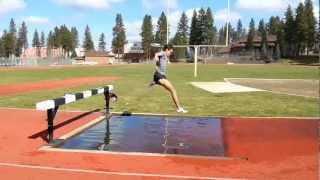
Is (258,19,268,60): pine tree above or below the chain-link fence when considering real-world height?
above

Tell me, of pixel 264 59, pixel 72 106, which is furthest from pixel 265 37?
pixel 72 106

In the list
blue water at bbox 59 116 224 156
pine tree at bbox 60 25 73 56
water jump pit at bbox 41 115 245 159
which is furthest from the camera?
pine tree at bbox 60 25 73 56

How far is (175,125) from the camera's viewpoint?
1222cm

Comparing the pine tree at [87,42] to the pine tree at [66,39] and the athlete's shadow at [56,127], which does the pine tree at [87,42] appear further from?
→ the athlete's shadow at [56,127]

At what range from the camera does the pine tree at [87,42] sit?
567ft

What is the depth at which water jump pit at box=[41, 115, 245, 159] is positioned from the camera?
911cm

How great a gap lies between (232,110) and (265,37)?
129462 mm

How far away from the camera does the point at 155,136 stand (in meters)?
10.6

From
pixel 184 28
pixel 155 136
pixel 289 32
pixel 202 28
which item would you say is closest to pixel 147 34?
pixel 184 28

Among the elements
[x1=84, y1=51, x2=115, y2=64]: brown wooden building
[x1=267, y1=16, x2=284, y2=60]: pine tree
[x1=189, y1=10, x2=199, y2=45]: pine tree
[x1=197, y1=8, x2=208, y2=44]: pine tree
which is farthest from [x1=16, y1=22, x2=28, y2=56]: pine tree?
[x1=267, y1=16, x2=284, y2=60]: pine tree

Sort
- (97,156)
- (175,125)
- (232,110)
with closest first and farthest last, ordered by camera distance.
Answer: (97,156) → (175,125) → (232,110)

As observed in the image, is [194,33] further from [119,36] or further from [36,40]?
[36,40]

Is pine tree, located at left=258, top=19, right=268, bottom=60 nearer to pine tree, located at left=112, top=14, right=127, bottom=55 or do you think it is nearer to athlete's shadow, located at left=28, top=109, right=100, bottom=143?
pine tree, located at left=112, top=14, right=127, bottom=55

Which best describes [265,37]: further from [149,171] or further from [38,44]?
[149,171]
